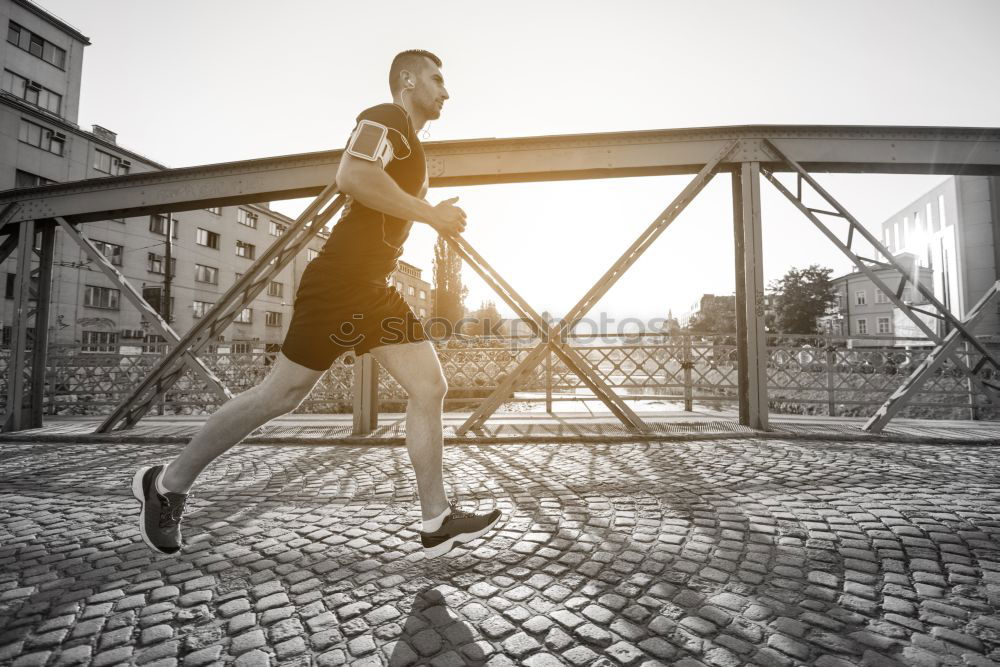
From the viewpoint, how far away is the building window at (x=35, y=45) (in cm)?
2559

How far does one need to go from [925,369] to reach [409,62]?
656cm

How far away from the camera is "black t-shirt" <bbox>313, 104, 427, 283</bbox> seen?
2.20 m

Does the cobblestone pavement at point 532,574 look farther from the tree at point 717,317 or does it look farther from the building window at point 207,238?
the tree at point 717,317

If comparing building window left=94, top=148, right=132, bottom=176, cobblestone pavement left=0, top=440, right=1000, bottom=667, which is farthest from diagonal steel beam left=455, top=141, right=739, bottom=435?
building window left=94, top=148, right=132, bottom=176

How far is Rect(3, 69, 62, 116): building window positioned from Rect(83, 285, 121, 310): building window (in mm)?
10882

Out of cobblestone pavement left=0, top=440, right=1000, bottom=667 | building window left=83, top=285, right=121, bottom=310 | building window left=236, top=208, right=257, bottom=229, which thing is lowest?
cobblestone pavement left=0, top=440, right=1000, bottom=667

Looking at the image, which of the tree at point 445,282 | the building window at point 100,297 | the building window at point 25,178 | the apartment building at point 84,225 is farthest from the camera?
the tree at point 445,282

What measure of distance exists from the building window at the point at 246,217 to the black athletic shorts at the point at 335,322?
133 feet

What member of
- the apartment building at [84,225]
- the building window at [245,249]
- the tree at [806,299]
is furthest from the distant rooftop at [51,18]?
the tree at [806,299]

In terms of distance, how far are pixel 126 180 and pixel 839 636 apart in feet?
28.6

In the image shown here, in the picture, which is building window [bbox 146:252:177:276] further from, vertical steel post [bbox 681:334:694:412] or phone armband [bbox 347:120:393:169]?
phone armband [bbox 347:120:393:169]

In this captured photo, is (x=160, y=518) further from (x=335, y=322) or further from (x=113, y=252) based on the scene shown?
(x=113, y=252)

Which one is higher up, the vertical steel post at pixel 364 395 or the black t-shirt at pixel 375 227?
the black t-shirt at pixel 375 227

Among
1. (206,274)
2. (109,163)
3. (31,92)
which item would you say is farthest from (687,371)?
(31,92)
